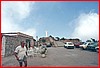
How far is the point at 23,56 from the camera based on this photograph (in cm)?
898

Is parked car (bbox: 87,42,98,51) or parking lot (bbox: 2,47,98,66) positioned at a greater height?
parked car (bbox: 87,42,98,51)

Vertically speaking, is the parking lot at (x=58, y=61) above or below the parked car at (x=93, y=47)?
below

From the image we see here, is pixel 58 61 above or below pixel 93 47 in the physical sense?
below

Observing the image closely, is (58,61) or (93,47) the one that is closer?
(58,61)

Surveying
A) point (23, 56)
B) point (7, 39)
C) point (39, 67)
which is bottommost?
point (39, 67)

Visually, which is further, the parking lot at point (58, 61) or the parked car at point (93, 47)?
the parked car at point (93, 47)

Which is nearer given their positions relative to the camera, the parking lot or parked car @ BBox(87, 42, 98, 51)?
the parking lot

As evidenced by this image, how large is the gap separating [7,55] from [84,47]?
18642 mm

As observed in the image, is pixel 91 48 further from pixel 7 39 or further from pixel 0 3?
pixel 0 3

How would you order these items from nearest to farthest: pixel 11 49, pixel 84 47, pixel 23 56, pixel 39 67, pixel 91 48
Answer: pixel 23 56 < pixel 39 67 < pixel 11 49 < pixel 91 48 < pixel 84 47

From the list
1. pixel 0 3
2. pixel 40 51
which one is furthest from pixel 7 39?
pixel 0 3

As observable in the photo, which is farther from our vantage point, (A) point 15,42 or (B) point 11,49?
(A) point 15,42

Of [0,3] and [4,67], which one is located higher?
[0,3]

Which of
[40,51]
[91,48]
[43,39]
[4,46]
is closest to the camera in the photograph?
[4,46]
